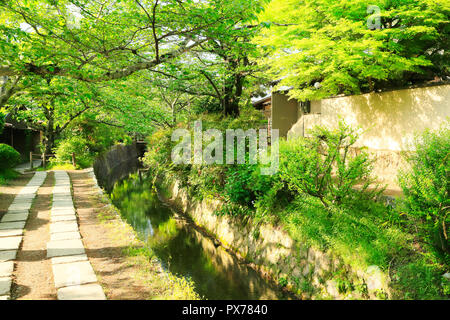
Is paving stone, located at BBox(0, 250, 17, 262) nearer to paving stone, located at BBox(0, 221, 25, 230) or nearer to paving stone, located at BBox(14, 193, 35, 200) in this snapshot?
paving stone, located at BBox(0, 221, 25, 230)

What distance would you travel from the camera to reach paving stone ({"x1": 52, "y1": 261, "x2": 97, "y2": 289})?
182 inches

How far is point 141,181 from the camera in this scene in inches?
875

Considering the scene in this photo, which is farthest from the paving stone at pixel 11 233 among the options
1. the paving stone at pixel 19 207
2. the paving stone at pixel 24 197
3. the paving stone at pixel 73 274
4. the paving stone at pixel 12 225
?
the paving stone at pixel 24 197

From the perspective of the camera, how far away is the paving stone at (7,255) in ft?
17.9

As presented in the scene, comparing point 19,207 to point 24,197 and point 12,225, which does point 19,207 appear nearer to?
point 24,197

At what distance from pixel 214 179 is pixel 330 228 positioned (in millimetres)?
5266

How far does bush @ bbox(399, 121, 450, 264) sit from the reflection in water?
3.13 meters

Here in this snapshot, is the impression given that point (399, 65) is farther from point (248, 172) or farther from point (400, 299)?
point (400, 299)

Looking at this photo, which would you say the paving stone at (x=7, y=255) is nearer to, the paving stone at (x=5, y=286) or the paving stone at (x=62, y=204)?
the paving stone at (x=5, y=286)

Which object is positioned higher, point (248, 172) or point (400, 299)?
point (248, 172)

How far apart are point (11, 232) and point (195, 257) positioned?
4.61 m

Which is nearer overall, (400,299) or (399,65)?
(400,299)

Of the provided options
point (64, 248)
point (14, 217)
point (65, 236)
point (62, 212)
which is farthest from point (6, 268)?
point (62, 212)
